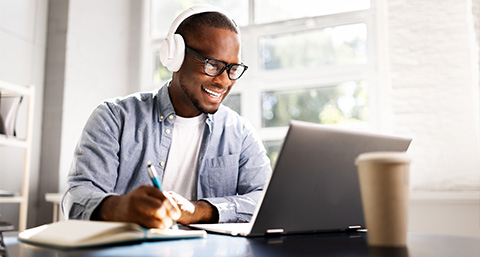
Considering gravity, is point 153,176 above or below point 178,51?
below

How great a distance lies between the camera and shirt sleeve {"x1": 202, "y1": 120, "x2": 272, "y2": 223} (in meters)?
1.21

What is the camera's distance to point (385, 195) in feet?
2.18

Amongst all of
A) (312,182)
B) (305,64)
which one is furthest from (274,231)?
(305,64)

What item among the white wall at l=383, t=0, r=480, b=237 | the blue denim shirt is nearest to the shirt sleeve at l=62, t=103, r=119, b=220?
the blue denim shirt

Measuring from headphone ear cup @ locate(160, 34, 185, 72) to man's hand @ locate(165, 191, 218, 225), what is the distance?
56 centimetres

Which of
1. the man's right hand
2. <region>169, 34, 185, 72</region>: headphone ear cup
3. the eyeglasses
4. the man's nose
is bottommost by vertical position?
the man's right hand

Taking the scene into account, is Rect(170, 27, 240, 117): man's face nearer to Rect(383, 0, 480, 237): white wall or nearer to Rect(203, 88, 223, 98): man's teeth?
Rect(203, 88, 223, 98): man's teeth

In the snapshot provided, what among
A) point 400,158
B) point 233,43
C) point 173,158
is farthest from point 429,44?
point 400,158

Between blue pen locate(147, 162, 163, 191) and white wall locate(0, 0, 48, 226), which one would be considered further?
white wall locate(0, 0, 48, 226)

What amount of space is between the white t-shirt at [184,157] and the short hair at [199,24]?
0.94ft

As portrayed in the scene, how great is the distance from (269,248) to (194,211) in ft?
1.49

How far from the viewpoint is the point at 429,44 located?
2.54m

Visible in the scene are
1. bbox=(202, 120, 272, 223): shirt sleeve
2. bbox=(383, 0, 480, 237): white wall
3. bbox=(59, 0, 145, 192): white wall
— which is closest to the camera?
bbox=(202, 120, 272, 223): shirt sleeve

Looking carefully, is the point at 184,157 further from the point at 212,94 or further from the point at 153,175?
the point at 153,175
